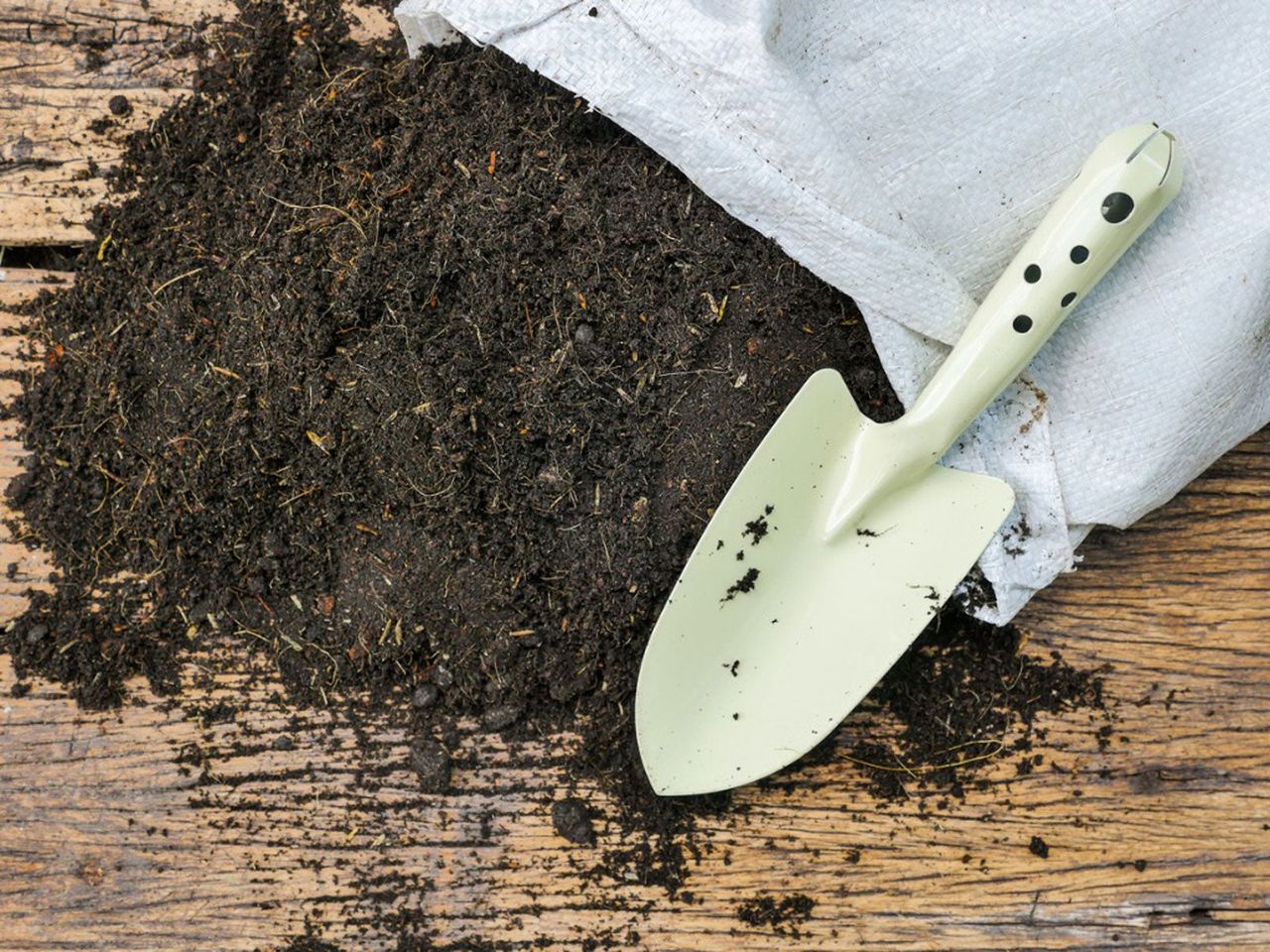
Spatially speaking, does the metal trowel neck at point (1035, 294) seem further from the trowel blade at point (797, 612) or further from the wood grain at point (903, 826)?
the wood grain at point (903, 826)

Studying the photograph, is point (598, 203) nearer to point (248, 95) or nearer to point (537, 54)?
point (537, 54)

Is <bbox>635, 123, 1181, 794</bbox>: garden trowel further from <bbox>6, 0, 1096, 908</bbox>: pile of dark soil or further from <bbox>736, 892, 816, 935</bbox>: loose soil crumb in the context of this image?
<bbox>736, 892, 816, 935</bbox>: loose soil crumb

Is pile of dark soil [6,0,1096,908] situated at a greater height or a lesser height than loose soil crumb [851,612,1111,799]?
greater

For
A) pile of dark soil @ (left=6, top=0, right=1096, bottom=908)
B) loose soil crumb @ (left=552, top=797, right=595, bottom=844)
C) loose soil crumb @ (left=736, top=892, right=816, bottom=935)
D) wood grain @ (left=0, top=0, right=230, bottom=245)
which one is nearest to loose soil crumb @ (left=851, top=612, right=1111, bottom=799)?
pile of dark soil @ (left=6, top=0, right=1096, bottom=908)

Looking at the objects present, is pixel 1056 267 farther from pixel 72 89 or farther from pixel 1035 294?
pixel 72 89

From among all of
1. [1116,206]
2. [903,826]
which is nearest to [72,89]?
[1116,206]

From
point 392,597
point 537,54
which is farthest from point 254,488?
point 537,54
